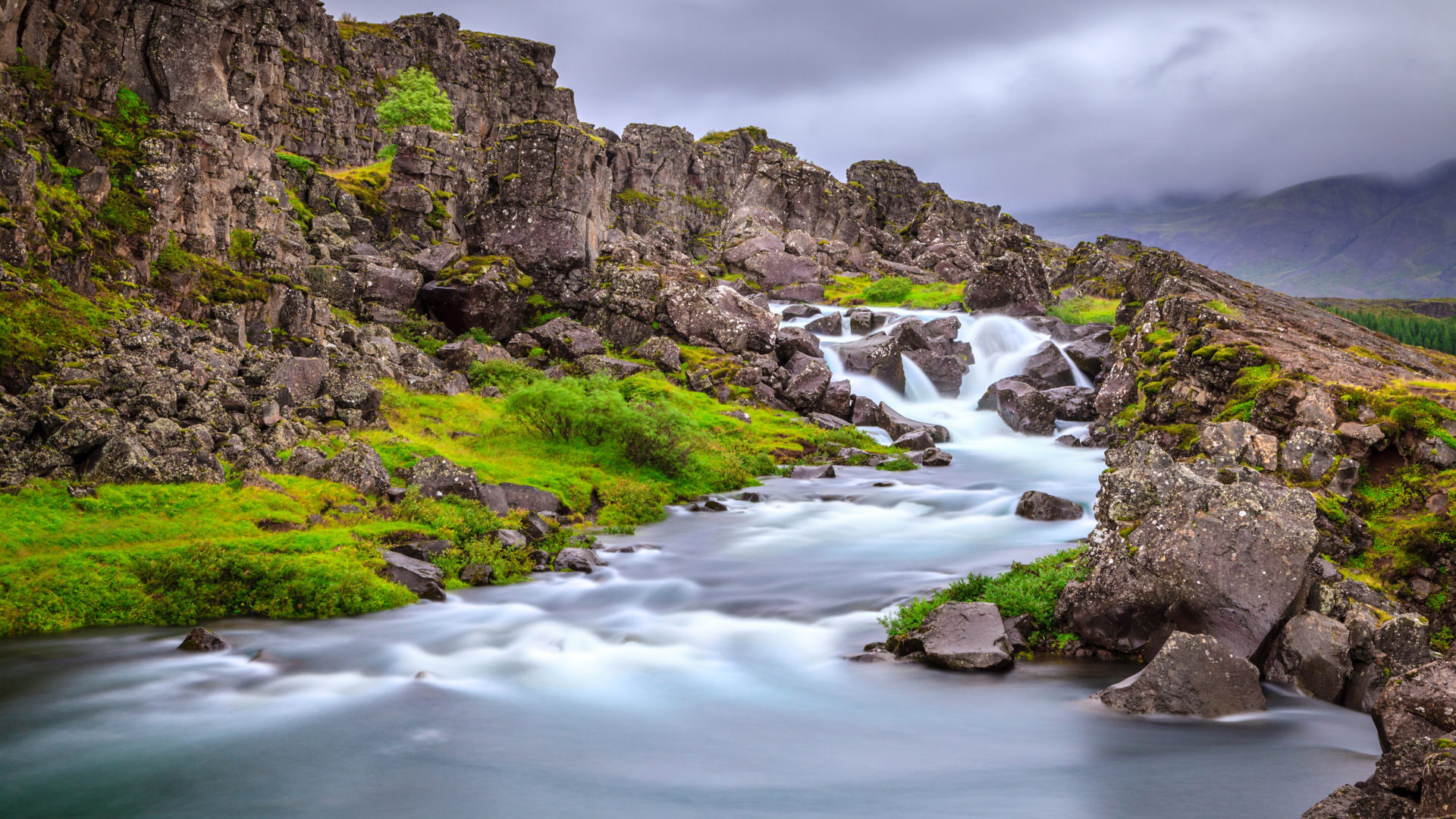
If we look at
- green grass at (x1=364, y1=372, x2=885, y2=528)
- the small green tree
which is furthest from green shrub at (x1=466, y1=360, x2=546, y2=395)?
the small green tree

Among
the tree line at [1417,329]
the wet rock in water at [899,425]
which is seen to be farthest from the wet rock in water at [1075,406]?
the tree line at [1417,329]

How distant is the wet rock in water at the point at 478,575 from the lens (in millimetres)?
16125

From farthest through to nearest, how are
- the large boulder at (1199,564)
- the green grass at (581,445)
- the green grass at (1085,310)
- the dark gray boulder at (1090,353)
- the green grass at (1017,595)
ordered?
the green grass at (1085,310) < the dark gray boulder at (1090,353) < the green grass at (581,445) < the green grass at (1017,595) < the large boulder at (1199,564)

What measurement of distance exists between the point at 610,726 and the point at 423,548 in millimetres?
7395

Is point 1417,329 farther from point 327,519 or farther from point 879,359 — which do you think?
point 327,519

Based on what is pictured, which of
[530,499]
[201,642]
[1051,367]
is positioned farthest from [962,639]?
[1051,367]

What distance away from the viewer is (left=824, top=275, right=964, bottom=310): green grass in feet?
195

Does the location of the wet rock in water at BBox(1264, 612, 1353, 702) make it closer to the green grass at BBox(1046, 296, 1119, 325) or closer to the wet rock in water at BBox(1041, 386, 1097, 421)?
the wet rock in water at BBox(1041, 386, 1097, 421)

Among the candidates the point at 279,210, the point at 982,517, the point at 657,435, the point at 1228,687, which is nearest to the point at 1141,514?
the point at 1228,687

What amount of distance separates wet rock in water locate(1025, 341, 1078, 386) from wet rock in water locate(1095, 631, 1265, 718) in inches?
1321

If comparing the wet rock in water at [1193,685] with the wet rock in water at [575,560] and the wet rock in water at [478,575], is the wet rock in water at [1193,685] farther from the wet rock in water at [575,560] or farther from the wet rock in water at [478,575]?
the wet rock in water at [478,575]

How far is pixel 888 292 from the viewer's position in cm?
6084

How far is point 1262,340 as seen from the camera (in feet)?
69.8

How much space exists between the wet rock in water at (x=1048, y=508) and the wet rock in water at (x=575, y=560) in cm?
1119
